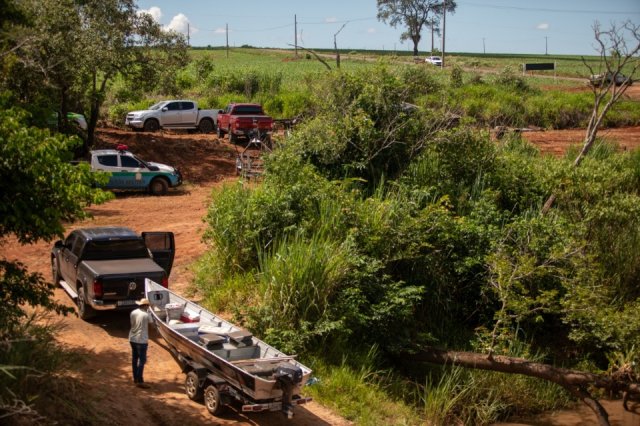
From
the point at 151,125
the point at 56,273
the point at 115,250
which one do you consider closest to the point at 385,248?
the point at 115,250

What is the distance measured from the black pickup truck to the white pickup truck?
21105mm

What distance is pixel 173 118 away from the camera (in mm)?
36469

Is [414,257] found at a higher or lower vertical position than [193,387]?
higher

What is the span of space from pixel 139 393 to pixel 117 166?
14.6 m

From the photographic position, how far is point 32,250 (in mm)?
18625

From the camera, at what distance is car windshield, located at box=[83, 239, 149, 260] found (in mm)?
13938

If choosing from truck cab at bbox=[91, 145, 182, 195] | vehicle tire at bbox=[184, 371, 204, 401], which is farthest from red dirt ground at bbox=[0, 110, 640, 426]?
truck cab at bbox=[91, 145, 182, 195]

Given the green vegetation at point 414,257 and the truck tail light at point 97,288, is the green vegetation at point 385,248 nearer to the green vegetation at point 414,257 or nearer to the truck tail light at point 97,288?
the green vegetation at point 414,257

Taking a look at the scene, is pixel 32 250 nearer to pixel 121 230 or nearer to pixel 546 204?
pixel 121 230

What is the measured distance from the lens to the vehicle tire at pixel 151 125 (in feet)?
118

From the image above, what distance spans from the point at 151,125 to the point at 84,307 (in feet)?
77.8

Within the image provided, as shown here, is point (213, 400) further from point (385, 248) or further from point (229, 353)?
point (385, 248)

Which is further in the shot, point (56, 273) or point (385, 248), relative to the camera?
point (385, 248)

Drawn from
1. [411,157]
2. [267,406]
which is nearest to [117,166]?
[411,157]
